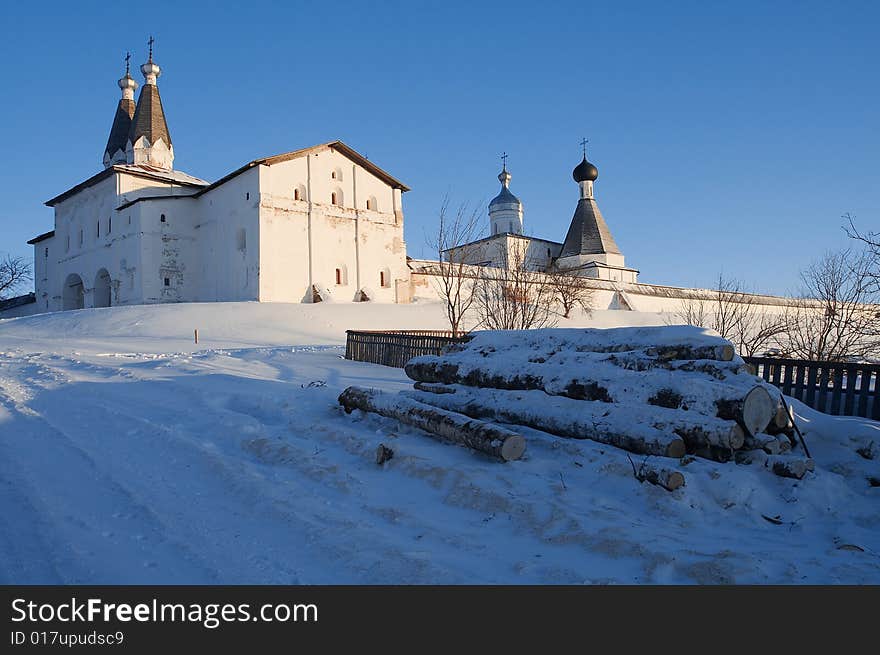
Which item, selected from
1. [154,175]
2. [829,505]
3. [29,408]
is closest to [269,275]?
[154,175]

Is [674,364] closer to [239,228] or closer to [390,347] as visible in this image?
[390,347]

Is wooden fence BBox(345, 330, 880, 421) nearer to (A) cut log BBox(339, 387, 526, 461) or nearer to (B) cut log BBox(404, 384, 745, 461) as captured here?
(B) cut log BBox(404, 384, 745, 461)

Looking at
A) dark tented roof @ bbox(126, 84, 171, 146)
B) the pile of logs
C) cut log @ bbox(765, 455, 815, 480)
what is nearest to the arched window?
dark tented roof @ bbox(126, 84, 171, 146)

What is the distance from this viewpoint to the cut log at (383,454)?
5.57 meters

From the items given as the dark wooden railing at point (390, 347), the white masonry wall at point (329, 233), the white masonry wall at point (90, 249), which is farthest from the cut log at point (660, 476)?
the white masonry wall at point (90, 249)

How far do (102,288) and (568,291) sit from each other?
107 feet

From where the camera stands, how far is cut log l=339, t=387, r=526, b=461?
549cm

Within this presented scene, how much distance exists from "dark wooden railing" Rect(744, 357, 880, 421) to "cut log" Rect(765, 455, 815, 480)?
3944 millimetres

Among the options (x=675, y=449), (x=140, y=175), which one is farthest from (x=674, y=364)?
(x=140, y=175)

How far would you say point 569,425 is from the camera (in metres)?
6.08

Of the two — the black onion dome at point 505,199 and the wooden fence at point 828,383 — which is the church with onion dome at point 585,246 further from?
the wooden fence at point 828,383
